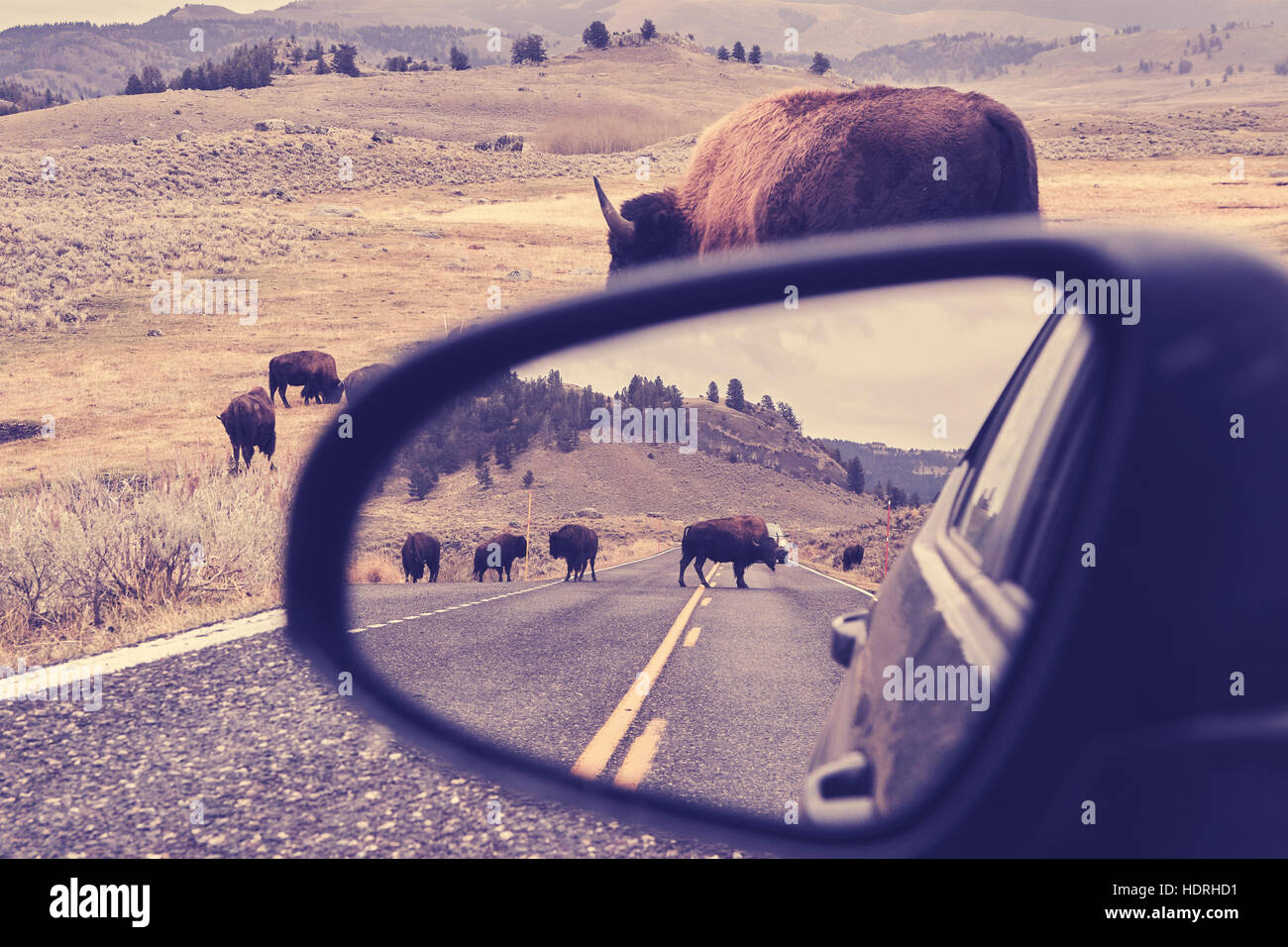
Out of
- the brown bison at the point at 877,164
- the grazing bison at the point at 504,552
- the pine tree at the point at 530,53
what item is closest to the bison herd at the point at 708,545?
the grazing bison at the point at 504,552

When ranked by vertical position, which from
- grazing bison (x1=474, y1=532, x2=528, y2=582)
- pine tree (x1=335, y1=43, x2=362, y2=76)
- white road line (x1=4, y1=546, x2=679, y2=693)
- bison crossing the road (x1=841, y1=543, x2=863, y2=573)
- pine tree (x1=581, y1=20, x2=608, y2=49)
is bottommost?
white road line (x1=4, y1=546, x2=679, y2=693)

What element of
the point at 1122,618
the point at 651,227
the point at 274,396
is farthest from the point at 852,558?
the point at 274,396

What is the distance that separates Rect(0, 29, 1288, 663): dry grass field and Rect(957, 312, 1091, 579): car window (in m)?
0.20

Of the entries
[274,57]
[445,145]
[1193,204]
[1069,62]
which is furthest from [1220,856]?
[1069,62]

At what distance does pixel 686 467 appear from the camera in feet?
6.19

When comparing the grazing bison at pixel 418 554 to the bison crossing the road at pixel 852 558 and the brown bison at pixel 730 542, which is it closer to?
the brown bison at pixel 730 542

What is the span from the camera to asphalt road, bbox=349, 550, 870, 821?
2.19m

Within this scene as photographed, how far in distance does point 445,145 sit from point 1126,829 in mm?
73055

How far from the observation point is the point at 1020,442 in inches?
49.8

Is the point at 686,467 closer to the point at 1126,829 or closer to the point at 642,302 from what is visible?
the point at 642,302

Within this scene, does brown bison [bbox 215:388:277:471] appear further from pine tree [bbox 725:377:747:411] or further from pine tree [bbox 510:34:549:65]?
pine tree [bbox 510:34:549:65]

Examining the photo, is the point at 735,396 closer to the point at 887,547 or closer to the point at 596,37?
the point at 887,547

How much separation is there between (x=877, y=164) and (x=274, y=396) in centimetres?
1619

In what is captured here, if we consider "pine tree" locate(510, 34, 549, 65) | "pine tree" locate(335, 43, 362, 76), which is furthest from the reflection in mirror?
"pine tree" locate(510, 34, 549, 65)
